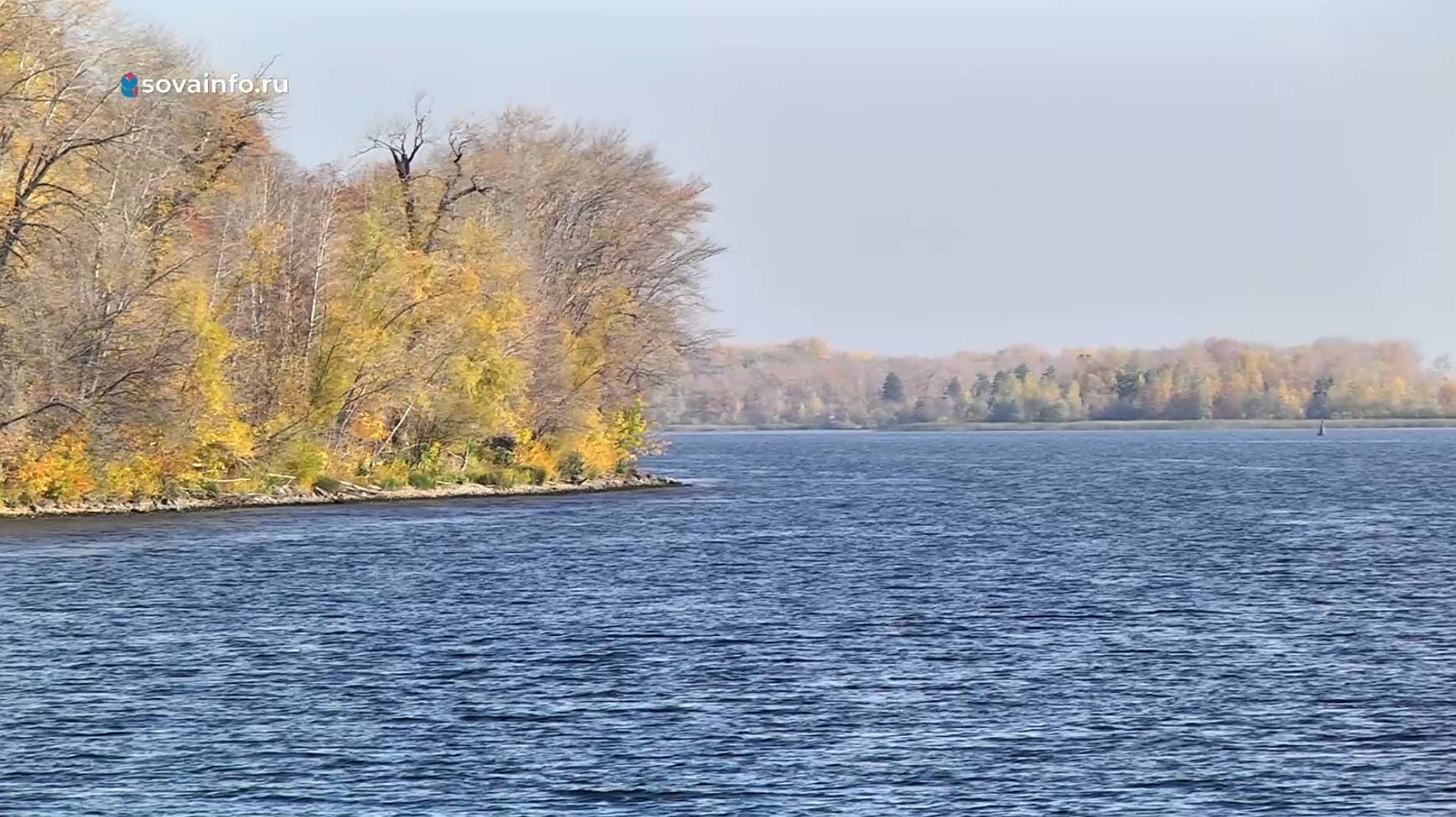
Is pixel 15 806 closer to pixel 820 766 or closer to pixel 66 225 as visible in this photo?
pixel 820 766

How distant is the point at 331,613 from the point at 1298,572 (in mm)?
24452

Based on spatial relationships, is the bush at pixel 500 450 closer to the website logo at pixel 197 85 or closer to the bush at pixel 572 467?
the bush at pixel 572 467

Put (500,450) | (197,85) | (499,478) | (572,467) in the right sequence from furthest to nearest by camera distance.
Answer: (572,467), (500,450), (499,478), (197,85)

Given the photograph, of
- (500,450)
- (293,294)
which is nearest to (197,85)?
(293,294)

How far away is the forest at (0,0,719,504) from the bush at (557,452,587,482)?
122 millimetres

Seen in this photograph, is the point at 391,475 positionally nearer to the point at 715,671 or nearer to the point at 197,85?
the point at 197,85

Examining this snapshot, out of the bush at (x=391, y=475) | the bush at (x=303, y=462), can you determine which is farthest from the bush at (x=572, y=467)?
the bush at (x=303, y=462)

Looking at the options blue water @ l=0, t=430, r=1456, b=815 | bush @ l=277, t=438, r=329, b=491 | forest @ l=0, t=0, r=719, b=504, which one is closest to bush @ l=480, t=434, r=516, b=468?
forest @ l=0, t=0, r=719, b=504

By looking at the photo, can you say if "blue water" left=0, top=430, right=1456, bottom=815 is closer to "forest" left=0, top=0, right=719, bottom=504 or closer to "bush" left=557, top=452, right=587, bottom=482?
"forest" left=0, top=0, right=719, bottom=504

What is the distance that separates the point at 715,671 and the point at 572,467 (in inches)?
2309

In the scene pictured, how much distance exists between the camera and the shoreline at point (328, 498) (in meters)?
62.9

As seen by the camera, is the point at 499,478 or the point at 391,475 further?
the point at 499,478

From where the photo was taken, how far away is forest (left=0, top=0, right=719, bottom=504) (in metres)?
60.0

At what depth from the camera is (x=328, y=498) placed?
2958 inches
